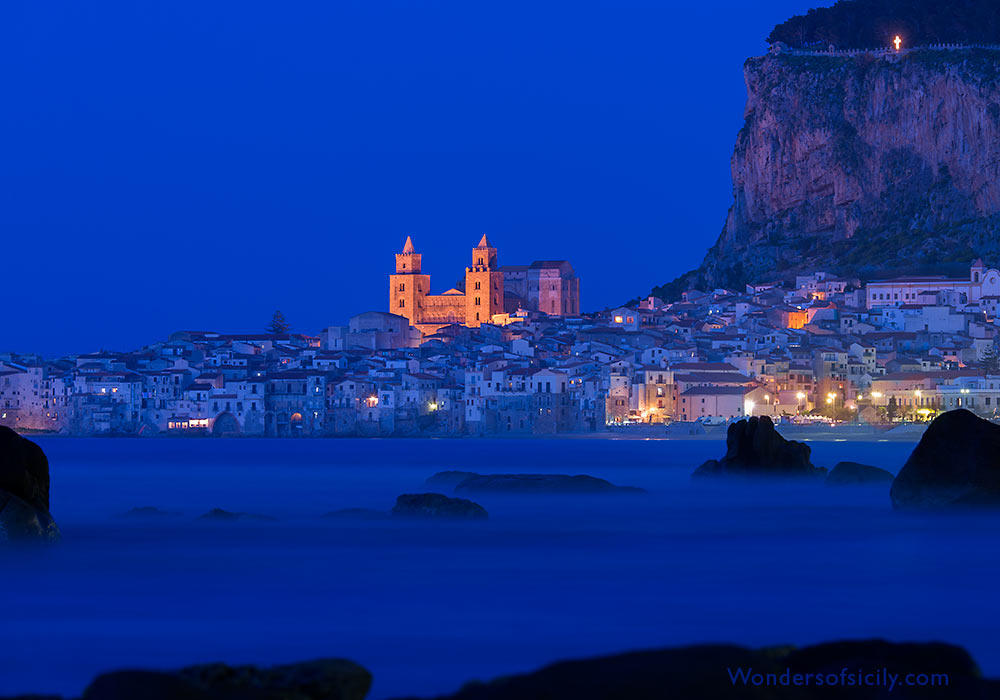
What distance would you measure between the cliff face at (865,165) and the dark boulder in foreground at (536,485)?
254ft

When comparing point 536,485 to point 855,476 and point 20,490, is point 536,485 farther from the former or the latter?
point 20,490

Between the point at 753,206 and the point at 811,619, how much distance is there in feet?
352

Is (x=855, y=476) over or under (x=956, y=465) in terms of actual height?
under

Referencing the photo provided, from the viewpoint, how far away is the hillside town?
3243 inches

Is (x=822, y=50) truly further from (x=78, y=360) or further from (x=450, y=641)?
(x=450, y=641)

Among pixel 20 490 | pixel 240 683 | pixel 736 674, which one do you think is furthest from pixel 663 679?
pixel 20 490

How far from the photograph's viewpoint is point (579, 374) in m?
84.4

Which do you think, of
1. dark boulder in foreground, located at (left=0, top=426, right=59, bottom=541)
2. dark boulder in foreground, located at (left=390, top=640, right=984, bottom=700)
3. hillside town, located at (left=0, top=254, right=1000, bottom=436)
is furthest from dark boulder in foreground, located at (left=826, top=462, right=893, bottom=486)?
hillside town, located at (left=0, top=254, right=1000, bottom=436)

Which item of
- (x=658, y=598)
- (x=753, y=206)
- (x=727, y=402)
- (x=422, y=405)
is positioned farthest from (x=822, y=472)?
(x=753, y=206)

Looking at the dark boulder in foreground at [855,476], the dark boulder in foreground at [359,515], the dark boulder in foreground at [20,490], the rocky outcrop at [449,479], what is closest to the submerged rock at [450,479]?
the rocky outcrop at [449,479]

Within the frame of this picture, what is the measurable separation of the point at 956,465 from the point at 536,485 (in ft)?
37.8

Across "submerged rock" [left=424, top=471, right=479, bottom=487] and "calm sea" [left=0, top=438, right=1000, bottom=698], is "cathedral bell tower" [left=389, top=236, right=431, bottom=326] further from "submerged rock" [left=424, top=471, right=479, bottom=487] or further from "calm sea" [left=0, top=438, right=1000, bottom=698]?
"calm sea" [left=0, top=438, right=1000, bottom=698]

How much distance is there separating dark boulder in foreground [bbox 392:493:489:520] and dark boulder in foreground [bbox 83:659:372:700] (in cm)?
1688

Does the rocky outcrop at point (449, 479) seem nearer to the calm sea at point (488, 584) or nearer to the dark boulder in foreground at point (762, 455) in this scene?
the calm sea at point (488, 584)
